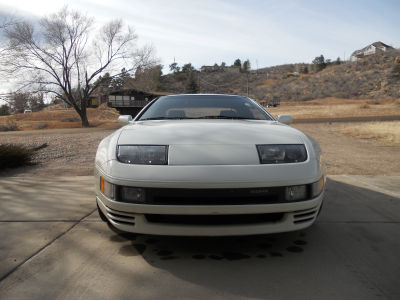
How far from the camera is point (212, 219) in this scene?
82.0 inches

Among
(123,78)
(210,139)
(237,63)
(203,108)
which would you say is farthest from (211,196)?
(237,63)

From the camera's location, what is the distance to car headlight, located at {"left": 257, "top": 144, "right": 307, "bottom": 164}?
85.2 inches

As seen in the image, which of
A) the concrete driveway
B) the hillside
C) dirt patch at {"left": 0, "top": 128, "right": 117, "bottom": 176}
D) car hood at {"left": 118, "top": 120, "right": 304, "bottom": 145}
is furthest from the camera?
the hillside

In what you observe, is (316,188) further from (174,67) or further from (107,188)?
(174,67)

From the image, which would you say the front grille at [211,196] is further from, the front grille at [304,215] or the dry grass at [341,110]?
the dry grass at [341,110]

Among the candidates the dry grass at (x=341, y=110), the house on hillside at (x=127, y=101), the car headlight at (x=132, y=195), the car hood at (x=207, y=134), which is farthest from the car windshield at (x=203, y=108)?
the house on hillside at (x=127, y=101)

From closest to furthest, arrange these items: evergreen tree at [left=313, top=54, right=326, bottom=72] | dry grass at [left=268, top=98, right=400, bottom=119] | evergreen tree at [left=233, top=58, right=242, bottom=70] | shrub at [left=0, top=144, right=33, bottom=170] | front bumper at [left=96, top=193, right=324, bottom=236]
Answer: front bumper at [left=96, top=193, right=324, bottom=236]
shrub at [left=0, top=144, right=33, bottom=170]
dry grass at [left=268, top=98, right=400, bottom=119]
evergreen tree at [left=313, top=54, right=326, bottom=72]
evergreen tree at [left=233, top=58, right=242, bottom=70]

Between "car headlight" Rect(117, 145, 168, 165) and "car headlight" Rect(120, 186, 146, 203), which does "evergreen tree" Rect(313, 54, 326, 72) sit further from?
"car headlight" Rect(120, 186, 146, 203)

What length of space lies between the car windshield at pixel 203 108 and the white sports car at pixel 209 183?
0.91 metres

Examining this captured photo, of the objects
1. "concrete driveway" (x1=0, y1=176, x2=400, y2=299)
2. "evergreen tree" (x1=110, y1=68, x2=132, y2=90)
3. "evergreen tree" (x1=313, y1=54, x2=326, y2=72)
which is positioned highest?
"evergreen tree" (x1=313, y1=54, x2=326, y2=72)

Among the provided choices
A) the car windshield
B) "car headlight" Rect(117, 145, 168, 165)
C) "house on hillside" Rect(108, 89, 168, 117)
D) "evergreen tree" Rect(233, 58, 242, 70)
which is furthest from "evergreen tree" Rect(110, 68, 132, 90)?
"evergreen tree" Rect(233, 58, 242, 70)

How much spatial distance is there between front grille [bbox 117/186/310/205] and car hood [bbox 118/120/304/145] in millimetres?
392

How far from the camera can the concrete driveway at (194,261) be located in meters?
1.82

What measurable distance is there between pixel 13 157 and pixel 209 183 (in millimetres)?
5499
